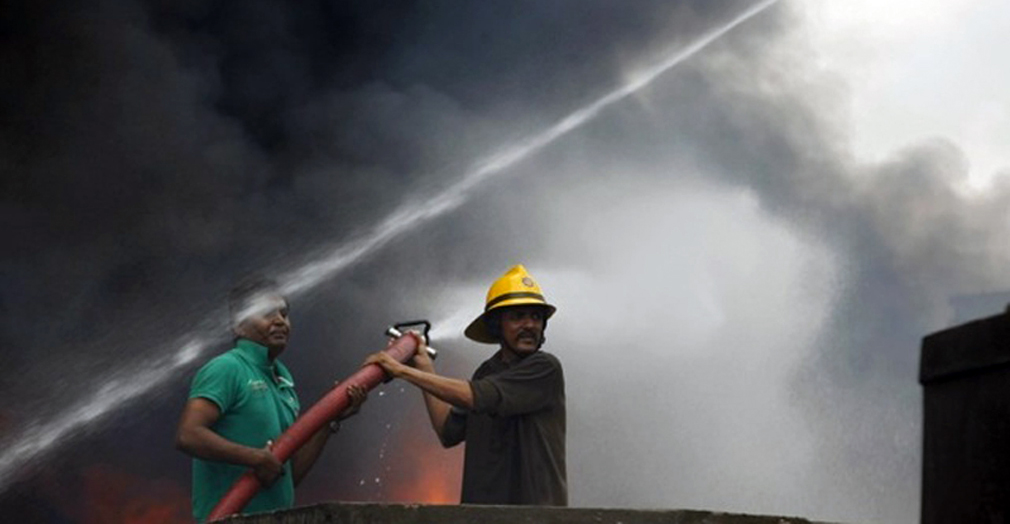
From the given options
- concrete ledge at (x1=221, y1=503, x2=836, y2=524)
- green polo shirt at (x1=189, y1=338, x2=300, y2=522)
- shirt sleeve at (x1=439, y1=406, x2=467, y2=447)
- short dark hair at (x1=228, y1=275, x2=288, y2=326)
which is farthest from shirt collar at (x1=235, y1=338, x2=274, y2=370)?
concrete ledge at (x1=221, y1=503, x2=836, y2=524)

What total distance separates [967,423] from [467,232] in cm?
1217

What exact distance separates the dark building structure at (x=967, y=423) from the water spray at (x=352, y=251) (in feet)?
36.9

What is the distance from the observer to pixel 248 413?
5.80 meters

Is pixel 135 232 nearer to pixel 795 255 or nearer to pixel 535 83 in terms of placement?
pixel 535 83

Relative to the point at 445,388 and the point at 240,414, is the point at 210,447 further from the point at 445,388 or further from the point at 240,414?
the point at 445,388

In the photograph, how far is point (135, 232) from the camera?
525 inches

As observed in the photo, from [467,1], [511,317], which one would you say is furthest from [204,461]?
[467,1]

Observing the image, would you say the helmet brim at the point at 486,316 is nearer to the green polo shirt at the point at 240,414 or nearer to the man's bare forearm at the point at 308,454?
the man's bare forearm at the point at 308,454

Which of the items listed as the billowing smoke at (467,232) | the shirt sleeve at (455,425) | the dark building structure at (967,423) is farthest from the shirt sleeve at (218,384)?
the billowing smoke at (467,232)

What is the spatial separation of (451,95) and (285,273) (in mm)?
2705

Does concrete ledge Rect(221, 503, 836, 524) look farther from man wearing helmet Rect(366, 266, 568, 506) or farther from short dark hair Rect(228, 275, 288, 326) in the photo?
short dark hair Rect(228, 275, 288, 326)

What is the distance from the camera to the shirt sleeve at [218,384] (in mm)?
5645

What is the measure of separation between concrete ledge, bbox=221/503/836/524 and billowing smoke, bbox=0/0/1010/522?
989cm

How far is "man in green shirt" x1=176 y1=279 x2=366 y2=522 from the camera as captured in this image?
561 centimetres
